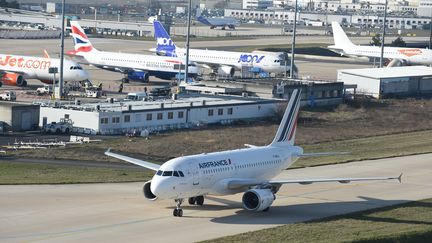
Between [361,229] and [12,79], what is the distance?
260ft

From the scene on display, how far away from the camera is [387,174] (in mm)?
68250

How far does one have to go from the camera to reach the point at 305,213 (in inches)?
2069

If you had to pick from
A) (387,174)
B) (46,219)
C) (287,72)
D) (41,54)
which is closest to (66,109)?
(387,174)

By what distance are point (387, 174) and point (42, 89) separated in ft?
190

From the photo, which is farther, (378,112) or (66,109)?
(378,112)

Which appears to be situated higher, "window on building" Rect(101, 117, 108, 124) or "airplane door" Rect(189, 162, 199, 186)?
"airplane door" Rect(189, 162, 199, 186)

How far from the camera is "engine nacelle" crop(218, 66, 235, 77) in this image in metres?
145

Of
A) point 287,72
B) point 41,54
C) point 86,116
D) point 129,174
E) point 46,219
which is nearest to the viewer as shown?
point 46,219

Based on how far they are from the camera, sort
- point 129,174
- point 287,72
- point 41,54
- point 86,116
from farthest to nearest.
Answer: point 41,54
point 287,72
point 86,116
point 129,174

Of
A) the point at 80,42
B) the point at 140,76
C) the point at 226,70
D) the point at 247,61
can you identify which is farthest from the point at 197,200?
the point at 247,61

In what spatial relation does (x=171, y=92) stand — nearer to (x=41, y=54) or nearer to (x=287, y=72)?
(x=287, y=72)

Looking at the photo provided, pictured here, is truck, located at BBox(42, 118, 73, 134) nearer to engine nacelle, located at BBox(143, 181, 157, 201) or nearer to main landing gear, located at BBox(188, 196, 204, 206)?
main landing gear, located at BBox(188, 196, 204, 206)

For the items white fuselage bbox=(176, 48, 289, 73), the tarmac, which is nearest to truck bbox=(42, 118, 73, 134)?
the tarmac

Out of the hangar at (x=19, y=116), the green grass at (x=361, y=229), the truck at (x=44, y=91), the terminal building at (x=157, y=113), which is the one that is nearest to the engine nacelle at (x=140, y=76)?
the truck at (x=44, y=91)
